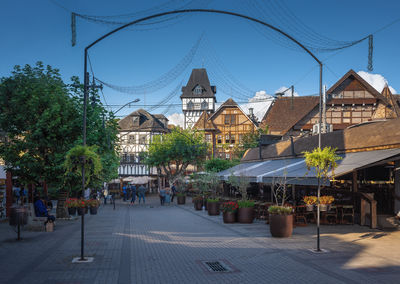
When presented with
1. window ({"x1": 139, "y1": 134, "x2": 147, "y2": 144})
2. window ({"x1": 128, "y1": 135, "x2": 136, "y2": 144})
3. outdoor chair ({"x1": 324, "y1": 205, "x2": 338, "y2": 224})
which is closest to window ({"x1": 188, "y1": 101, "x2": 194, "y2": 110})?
window ({"x1": 139, "y1": 134, "x2": 147, "y2": 144})

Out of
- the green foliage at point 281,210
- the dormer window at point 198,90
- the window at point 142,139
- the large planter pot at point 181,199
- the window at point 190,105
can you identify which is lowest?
the large planter pot at point 181,199

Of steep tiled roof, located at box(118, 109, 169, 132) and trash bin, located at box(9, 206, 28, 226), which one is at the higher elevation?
steep tiled roof, located at box(118, 109, 169, 132)

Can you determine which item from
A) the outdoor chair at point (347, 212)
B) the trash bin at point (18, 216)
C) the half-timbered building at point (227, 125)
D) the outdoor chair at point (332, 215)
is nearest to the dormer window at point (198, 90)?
the half-timbered building at point (227, 125)

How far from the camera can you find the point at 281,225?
12.4 m

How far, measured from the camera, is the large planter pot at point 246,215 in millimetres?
16984

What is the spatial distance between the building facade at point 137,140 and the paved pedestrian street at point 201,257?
41658 mm

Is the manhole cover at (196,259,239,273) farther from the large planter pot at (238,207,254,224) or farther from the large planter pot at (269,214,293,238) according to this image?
the large planter pot at (238,207,254,224)

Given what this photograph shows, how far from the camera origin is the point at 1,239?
12602 millimetres

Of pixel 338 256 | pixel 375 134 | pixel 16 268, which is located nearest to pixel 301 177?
pixel 375 134

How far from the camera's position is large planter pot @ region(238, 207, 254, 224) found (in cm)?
1698

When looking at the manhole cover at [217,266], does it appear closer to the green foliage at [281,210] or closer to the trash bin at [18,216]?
the green foliage at [281,210]

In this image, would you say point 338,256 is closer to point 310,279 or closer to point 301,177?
point 310,279

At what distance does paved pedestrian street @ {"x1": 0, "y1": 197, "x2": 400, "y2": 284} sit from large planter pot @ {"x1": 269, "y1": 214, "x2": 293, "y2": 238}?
33cm

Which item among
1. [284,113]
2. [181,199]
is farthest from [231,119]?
[181,199]
